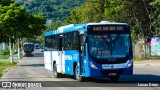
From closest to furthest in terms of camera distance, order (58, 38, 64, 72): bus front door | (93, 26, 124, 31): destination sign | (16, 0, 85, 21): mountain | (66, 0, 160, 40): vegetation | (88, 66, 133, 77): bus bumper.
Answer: (88, 66, 133, 77): bus bumper < (93, 26, 124, 31): destination sign < (58, 38, 64, 72): bus front door < (66, 0, 160, 40): vegetation < (16, 0, 85, 21): mountain

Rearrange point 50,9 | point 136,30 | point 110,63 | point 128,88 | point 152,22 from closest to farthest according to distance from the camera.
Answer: point 128,88 < point 110,63 < point 152,22 < point 136,30 < point 50,9

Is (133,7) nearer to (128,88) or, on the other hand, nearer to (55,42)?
(55,42)

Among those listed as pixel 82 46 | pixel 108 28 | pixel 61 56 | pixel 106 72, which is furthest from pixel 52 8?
pixel 106 72

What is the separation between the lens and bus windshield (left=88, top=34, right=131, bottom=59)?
63.8 ft

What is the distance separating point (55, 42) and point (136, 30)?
37228 mm

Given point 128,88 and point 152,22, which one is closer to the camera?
point 128,88

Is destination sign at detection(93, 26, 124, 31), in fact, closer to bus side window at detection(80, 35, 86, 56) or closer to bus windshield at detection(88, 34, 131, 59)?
bus windshield at detection(88, 34, 131, 59)

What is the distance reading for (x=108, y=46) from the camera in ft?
64.0

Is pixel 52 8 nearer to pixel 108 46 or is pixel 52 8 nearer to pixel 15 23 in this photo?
pixel 15 23

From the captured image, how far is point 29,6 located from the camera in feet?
614

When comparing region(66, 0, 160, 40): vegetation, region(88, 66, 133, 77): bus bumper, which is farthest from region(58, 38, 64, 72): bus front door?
→ region(66, 0, 160, 40): vegetation

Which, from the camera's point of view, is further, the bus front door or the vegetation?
the vegetation

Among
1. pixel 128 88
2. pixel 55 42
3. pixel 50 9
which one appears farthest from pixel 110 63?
pixel 50 9

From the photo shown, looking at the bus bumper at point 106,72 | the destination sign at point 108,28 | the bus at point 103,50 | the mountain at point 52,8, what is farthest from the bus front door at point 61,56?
the mountain at point 52,8
